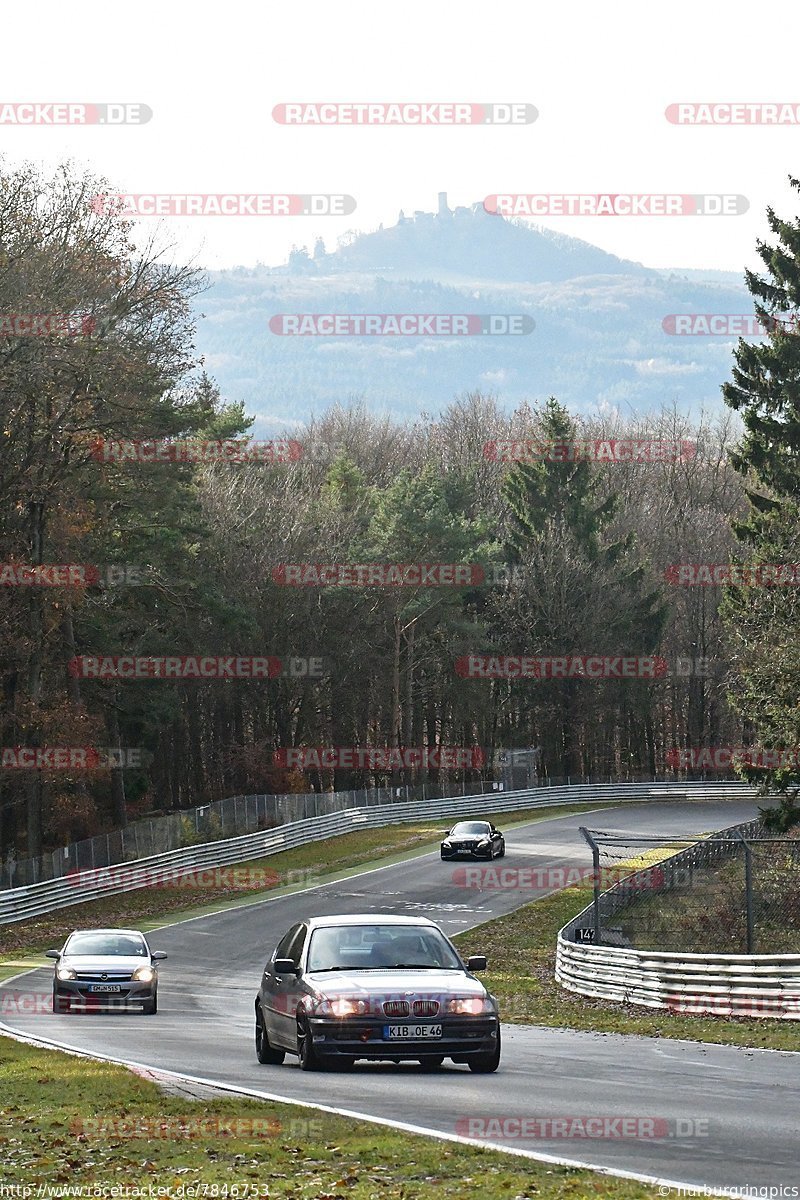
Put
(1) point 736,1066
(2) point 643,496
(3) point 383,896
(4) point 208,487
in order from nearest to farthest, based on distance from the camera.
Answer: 1. (1) point 736,1066
2. (3) point 383,896
3. (4) point 208,487
4. (2) point 643,496

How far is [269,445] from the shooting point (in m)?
72.1

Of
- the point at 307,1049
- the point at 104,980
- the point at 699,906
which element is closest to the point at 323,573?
the point at 699,906

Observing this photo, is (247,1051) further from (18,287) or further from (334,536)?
(334,536)

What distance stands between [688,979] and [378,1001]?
915cm

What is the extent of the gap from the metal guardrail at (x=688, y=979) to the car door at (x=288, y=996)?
710 cm

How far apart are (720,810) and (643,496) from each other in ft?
97.2

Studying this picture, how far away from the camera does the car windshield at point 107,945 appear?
25.6 meters

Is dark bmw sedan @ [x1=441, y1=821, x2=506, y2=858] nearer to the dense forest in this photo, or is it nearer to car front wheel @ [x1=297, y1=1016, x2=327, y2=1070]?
the dense forest

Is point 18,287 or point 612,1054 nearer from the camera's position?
point 612,1054

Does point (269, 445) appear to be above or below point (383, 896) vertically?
above

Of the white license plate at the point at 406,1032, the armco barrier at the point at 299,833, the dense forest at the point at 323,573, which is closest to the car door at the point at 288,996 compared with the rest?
the white license plate at the point at 406,1032

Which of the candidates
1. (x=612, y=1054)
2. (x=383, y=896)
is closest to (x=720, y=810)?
(x=383, y=896)

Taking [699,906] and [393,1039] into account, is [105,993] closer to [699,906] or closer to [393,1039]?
[699,906]

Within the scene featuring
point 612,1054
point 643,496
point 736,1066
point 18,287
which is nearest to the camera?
point 736,1066
